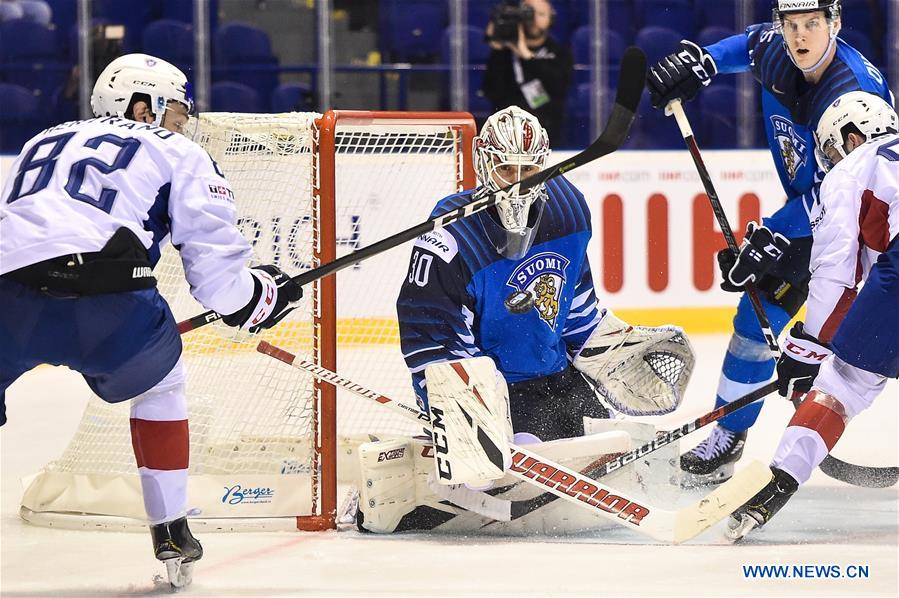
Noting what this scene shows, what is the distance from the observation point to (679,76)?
3.45 meters

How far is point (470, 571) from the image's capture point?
2658 mm

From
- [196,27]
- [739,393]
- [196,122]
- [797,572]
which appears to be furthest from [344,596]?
[196,27]

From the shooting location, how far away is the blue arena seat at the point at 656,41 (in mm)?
6121

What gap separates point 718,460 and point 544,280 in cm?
84

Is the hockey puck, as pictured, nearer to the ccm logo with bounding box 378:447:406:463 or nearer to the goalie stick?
the ccm logo with bounding box 378:447:406:463

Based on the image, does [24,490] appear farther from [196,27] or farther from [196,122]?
[196,27]

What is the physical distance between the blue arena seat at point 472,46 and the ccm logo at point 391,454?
3208mm

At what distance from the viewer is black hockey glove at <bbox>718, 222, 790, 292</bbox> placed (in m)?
3.25

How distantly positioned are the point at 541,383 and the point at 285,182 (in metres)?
0.80

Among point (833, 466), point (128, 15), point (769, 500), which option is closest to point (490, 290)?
point (769, 500)

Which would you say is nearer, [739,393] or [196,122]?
[196,122]

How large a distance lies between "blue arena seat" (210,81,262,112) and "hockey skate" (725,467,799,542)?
3.50 meters

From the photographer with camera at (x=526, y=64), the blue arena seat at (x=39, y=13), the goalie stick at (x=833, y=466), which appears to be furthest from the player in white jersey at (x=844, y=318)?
the blue arena seat at (x=39, y=13)

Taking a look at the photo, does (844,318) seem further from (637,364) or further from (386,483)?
(386,483)
